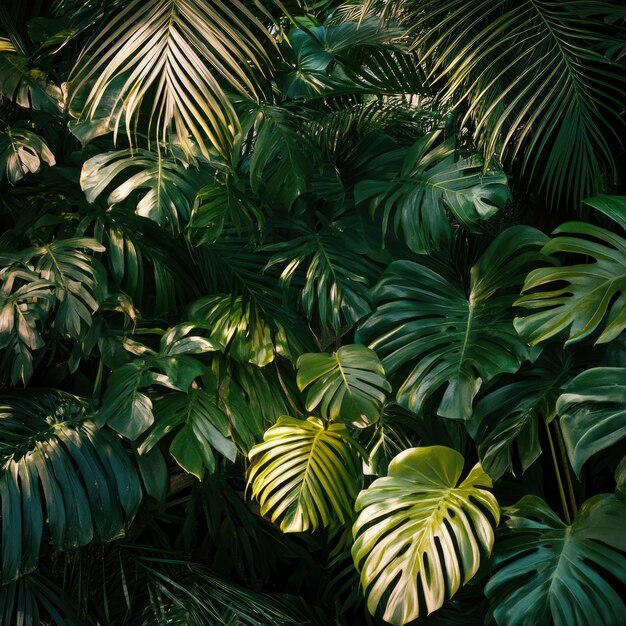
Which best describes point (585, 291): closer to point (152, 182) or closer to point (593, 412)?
point (593, 412)

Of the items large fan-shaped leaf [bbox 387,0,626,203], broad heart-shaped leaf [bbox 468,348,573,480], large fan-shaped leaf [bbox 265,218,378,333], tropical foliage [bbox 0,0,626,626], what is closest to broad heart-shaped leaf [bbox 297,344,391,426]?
tropical foliage [bbox 0,0,626,626]

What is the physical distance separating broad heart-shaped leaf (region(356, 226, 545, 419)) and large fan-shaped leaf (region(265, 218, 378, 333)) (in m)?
0.07

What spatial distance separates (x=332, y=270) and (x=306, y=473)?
531 mm

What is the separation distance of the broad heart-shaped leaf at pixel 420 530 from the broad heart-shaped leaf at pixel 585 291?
0.34 m

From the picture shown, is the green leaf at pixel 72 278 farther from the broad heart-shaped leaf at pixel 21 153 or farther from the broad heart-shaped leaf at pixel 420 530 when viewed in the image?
the broad heart-shaped leaf at pixel 420 530

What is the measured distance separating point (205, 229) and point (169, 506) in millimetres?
848

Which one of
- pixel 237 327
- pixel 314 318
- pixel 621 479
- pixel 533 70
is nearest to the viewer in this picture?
pixel 621 479

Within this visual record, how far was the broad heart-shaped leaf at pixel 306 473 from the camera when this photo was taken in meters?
1.70

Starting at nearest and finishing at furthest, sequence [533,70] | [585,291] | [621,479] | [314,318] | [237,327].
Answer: [621,479]
[585,291]
[533,70]
[237,327]
[314,318]

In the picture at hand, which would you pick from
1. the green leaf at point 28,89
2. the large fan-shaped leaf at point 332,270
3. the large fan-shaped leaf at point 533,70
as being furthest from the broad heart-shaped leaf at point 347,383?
the green leaf at point 28,89

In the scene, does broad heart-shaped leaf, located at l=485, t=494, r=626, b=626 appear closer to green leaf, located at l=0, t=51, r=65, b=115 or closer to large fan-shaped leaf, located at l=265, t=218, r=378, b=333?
large fan-shaped leaf, located at l=265, t=218, r=378, b=333

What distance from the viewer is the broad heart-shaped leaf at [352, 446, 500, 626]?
1.49 m

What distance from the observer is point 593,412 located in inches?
55.4

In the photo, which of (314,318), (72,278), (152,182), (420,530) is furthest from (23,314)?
(420,530)
